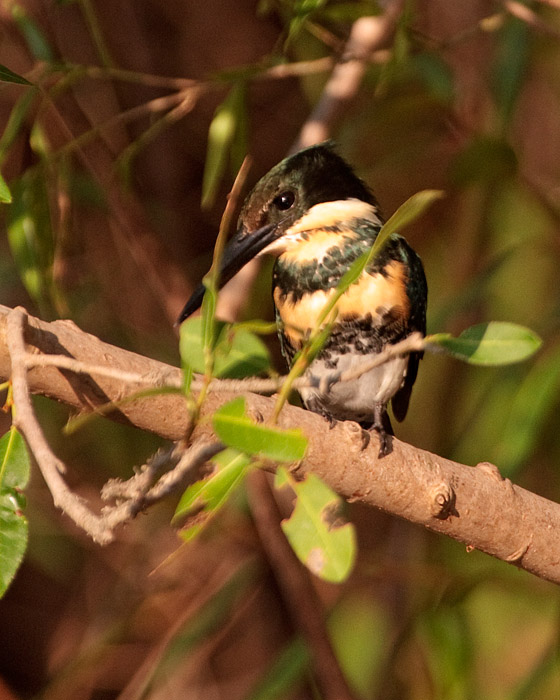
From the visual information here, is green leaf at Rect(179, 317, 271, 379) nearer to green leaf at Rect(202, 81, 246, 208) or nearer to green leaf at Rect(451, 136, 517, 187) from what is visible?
green leaf at Rect(202, 81, 246, 208)

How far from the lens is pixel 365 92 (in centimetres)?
234

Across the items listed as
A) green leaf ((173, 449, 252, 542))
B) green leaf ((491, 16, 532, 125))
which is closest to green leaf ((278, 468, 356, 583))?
green leaf ((173, 449, 252, 542))

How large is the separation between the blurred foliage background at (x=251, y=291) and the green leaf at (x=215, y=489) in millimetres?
1163

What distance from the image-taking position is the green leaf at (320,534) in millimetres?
625

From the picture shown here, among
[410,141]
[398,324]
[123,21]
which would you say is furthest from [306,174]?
[123,21]

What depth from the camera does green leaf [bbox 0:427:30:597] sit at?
648mm

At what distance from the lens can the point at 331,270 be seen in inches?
59.9

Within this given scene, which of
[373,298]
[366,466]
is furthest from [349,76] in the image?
[366,466]

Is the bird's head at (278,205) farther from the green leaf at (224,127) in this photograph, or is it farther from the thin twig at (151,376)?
the thin twig at (151,376)

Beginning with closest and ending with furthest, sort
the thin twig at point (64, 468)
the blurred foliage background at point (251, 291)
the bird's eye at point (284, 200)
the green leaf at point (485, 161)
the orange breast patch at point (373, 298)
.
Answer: the thin twig at point (64, 468) → the orange breast patch at point (373, 298) → the bird's eye at point (284, 200) → the green leaf at point (485, 161) → the blurred foliage background at point (251, 291)

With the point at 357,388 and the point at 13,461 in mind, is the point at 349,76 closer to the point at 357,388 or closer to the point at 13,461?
the point at 357,388

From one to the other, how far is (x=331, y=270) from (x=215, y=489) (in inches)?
35.6

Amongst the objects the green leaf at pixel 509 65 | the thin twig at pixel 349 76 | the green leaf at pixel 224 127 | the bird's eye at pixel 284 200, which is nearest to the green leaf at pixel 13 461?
the green leaf at pixel 224 127

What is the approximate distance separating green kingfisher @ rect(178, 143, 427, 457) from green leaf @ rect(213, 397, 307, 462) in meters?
0.82
